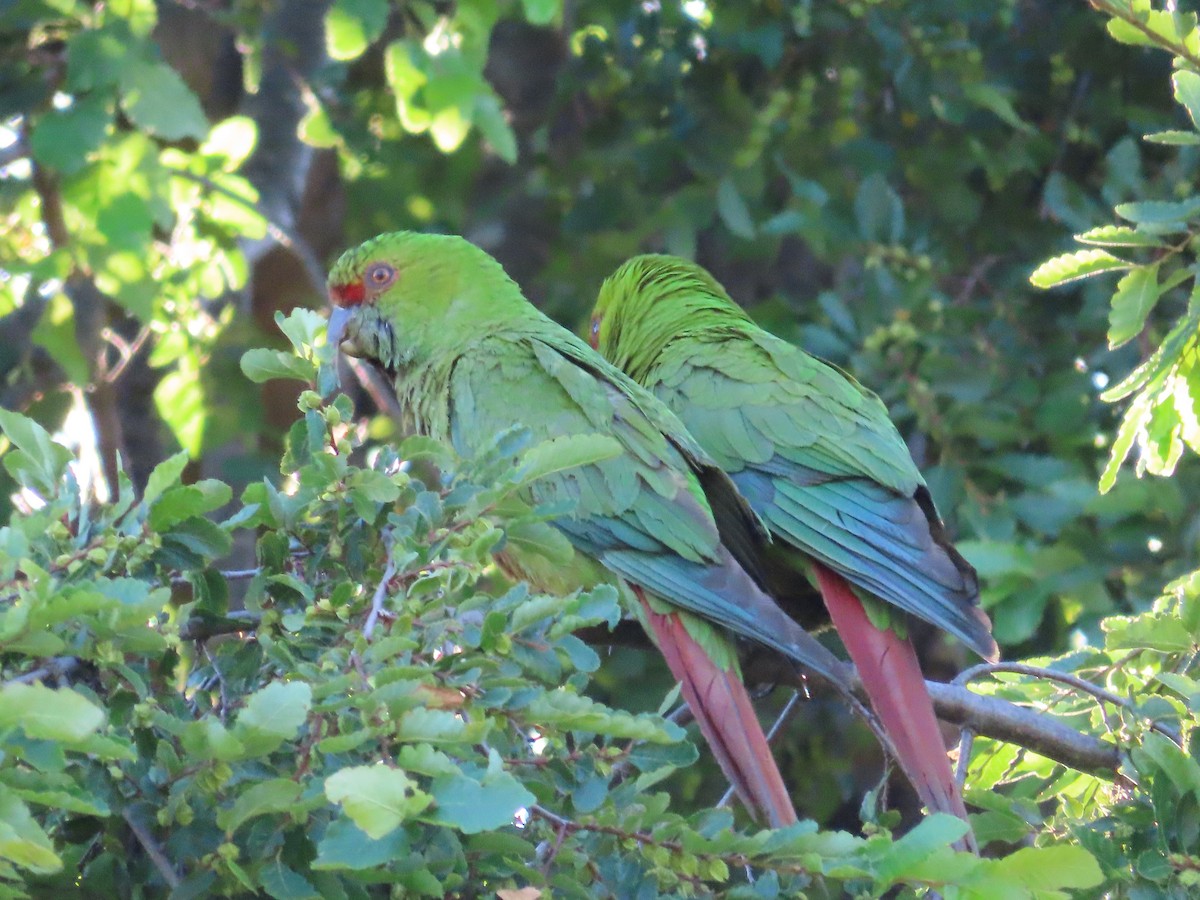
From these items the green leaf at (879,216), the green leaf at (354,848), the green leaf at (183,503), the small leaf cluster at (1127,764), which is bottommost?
the small leaf cluster at (1127,764)

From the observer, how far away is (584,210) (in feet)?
17.3

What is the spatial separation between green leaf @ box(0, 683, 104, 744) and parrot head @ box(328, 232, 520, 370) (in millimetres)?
2059

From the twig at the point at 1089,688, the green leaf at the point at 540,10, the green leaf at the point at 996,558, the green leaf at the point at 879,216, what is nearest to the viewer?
the twig at the point at 1089,688

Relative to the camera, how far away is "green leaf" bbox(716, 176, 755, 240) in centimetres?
485

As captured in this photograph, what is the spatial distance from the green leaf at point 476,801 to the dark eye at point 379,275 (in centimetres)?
221

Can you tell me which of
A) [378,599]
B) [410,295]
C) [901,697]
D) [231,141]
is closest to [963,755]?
[901,697]

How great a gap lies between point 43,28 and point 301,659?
10.9 feet

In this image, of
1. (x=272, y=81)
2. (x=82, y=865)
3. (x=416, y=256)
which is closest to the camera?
(x=82, y=865)

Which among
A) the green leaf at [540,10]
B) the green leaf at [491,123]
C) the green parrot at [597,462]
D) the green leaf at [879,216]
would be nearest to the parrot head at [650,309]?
the green parrot at [597,462]

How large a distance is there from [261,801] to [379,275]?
219 centimetres

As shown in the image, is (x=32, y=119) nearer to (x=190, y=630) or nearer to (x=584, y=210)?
(x=584, y=210)

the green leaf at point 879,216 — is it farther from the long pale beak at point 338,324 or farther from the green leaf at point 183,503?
the green leaf at point 183,503

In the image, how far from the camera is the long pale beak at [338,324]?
138 inches

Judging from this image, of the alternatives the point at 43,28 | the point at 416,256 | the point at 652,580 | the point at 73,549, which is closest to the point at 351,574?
the point at 73,549
